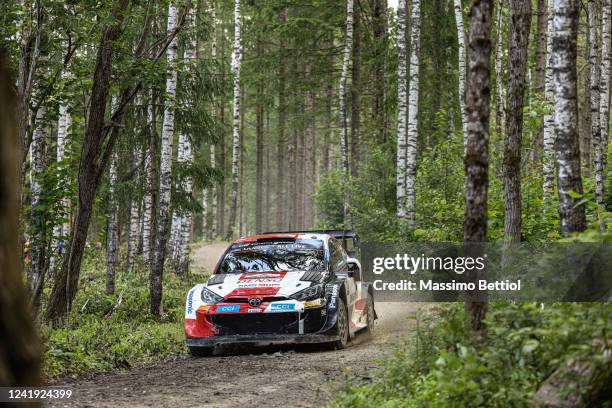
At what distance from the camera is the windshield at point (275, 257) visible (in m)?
12.0

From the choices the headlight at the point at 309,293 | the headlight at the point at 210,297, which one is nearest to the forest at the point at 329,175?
the headlight at the point at 210,297

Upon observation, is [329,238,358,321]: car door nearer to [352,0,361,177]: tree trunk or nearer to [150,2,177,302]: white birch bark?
[150,2,177,302]: white birch bark

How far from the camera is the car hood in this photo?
440 inches

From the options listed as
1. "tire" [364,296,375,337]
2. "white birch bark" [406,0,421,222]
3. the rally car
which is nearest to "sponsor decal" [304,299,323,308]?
the rally car

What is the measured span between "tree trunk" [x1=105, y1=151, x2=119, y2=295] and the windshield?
18.4ft

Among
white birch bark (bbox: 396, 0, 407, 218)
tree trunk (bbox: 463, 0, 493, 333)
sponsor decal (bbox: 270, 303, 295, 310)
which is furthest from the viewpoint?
white birch bark (bbox: 396, 0, 407, 218)

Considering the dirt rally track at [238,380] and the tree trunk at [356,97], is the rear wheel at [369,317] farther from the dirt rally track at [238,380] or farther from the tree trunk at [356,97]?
the tree trunk at [356,97]

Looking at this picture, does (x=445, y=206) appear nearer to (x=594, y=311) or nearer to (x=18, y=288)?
(x=594, y=311)

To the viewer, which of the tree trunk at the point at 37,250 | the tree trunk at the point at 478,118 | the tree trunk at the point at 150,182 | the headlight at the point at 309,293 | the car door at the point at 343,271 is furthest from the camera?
the tree trunk at the point at 150,182

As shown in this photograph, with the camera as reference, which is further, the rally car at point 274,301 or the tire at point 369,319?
the tire at point 369,319

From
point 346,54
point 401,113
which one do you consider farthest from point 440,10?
point 401,113

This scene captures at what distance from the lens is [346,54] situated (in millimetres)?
26984

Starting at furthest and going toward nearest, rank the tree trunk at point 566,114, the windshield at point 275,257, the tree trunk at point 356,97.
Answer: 1. the tree trunk at point 356,97
2. the windshield at point 275,257
3. the tree trunk at point 566,114

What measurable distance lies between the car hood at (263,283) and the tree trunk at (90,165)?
2929 millimetres
